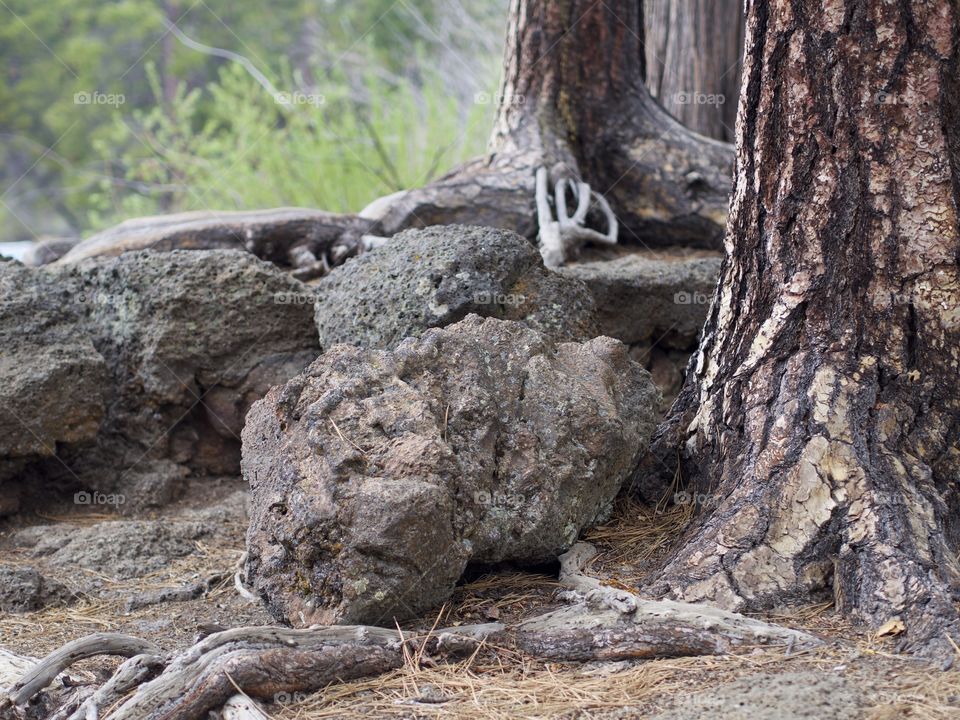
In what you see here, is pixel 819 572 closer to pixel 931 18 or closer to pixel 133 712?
pixel 931 18

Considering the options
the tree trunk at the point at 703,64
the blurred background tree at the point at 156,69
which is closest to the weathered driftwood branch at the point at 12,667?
the tree trunk at the point at 703,64

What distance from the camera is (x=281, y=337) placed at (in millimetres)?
4387

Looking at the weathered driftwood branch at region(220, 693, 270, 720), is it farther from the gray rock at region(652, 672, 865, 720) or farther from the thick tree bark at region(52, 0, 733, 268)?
the thick tree bark at region(52, 0, 733, 268)

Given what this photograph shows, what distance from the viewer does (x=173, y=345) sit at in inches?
169

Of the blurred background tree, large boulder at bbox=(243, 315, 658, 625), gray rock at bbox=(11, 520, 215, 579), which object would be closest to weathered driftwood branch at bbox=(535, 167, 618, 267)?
large boulder at bbox=(243, 315, 658, 625)

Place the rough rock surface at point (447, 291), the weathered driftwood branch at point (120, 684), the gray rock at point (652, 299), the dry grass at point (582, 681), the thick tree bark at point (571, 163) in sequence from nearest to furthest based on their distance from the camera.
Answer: the dry grass at point (582, 681)
the weathered driftwood branch at point (120, 684)
the rough rock surface at point (447, 291)
the gray rock at point (652, 299)
the thick tree bark at point (571, 163)

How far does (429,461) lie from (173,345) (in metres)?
2.04

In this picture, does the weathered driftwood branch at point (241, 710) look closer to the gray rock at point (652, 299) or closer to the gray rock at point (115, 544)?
the gray rock at point (115, 544)

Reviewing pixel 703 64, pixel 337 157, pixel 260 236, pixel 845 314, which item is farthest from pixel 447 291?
pixel 337 157

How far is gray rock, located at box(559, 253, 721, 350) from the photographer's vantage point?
4547 millimetres

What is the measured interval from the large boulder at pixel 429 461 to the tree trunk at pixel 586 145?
2322 millimetres

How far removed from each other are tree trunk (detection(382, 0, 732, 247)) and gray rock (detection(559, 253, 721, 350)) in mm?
887

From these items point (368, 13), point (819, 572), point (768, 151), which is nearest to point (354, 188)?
point (768, 151)

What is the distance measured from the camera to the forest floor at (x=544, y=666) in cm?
215
